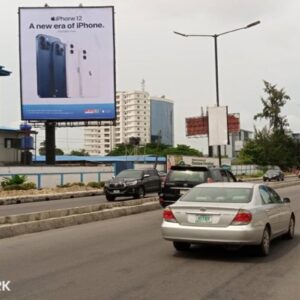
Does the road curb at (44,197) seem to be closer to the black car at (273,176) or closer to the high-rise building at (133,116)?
the black car at (273,176)

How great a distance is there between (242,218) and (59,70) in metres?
38.0

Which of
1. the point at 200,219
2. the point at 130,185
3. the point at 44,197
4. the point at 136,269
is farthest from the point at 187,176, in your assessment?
the point at 44,197

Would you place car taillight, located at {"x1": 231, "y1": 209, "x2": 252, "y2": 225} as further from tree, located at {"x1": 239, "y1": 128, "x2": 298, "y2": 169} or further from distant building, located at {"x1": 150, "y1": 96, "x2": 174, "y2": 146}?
distant building, located at {"x1": 150, "y1": 96, "x2": 174, "y2": 146}

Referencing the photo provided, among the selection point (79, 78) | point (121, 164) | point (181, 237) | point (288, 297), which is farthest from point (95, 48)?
point (288, 297)

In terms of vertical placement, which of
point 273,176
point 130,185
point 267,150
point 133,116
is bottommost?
point 273,176

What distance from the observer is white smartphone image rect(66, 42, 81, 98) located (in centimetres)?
4678

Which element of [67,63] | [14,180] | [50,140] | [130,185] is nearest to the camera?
[130,185]

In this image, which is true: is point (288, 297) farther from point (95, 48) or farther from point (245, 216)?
point (95, 48)

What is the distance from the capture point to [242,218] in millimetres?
10492

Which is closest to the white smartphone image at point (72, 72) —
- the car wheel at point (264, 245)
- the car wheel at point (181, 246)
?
the car wheel at point (181, 246)

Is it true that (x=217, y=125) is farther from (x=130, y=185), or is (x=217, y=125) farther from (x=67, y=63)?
(x=67, y=63)

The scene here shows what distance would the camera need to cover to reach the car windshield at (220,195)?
37.0ft

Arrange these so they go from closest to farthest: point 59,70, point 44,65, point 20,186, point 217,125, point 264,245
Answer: point 264,245, point 20,186, point 217,125, point 44,65, point 59,70

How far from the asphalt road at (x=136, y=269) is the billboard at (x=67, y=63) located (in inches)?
1316
